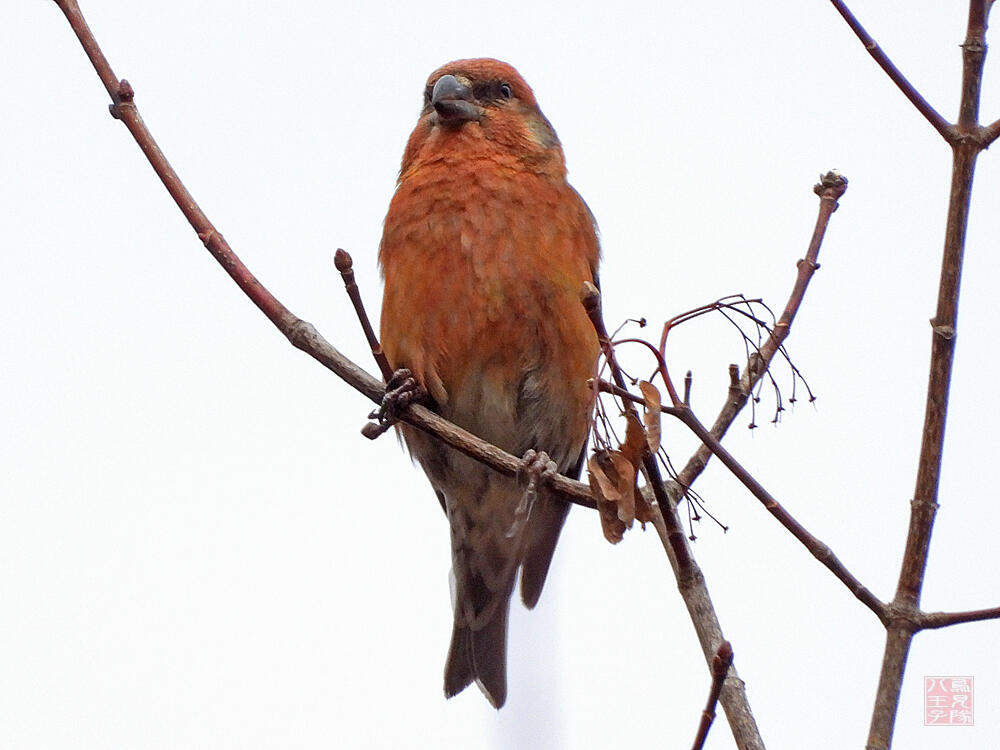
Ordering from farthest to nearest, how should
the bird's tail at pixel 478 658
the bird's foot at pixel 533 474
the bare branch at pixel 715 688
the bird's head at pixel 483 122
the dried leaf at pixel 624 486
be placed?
the bird's tail at pixel 478 658, the bird's head at pixel 483 122, the bird's foot at pixel 533 474, the dried leaf at pixel 624 486, the bare branch at pixel 715 688

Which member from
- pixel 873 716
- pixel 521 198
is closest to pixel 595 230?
pixel 521 198

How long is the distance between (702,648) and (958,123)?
1.13 meters

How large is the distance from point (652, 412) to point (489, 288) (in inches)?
96.8

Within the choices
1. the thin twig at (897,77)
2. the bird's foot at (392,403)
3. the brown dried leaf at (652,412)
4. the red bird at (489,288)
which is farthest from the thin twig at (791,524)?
the red bird at (489,288)

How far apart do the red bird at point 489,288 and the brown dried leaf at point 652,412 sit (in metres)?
2.10

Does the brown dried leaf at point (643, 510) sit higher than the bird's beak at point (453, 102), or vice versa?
the bird's beak at point (453, 102)

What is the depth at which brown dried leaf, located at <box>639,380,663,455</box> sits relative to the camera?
90.8 inches

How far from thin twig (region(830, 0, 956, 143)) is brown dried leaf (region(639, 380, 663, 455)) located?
2.28ft

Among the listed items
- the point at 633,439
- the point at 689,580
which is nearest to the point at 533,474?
the point at 689,580

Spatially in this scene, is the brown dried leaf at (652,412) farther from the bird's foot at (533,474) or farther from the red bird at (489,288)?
the red bird at (489,288)

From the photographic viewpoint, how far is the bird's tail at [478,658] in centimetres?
533

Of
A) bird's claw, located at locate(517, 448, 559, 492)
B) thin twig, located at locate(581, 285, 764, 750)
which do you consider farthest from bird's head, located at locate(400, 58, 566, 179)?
thin twig, located at locate(581, 285, 764, 750)

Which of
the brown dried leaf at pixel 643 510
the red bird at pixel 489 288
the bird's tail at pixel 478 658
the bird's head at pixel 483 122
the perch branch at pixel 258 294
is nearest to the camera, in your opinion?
the brown dried leaf at pixel 643 510

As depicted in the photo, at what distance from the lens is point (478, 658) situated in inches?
213
